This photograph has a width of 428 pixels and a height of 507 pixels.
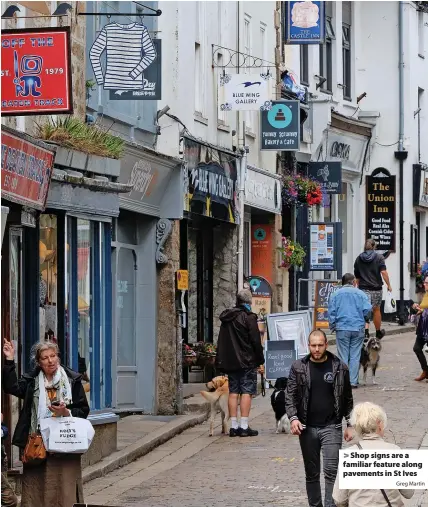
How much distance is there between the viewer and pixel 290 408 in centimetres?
1257

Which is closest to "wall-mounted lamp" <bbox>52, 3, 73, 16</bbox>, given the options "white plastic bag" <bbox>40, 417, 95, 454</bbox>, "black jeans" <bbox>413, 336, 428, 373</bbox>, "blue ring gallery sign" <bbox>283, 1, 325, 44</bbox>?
"white plastic bag" <bbox>40, 417, 95, 454</bbox>

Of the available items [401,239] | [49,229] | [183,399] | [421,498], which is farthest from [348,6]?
[421,498]

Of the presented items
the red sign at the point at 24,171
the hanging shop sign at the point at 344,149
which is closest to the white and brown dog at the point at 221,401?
the red sign at the point at 24,171

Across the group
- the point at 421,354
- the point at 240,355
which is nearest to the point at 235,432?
the point at 240,355

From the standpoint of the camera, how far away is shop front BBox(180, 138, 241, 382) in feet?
77.9

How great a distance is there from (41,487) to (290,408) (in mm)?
2168

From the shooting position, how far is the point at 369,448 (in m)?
9.27

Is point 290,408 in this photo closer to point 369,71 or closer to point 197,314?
point 197,314

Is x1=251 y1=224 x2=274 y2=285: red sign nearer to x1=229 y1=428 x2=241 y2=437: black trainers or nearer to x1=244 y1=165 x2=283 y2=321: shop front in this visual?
x1=244 y1=165 x2=283 y2=321: shop front

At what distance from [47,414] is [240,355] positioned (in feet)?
25.7

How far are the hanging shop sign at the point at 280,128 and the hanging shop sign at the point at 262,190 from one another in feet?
1.88

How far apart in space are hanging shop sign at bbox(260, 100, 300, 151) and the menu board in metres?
4.37

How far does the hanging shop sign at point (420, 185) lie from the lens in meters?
40.6

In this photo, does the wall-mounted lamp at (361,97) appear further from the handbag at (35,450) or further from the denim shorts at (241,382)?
the handbag at (35,450)
